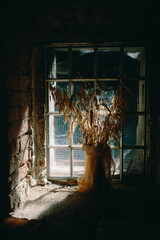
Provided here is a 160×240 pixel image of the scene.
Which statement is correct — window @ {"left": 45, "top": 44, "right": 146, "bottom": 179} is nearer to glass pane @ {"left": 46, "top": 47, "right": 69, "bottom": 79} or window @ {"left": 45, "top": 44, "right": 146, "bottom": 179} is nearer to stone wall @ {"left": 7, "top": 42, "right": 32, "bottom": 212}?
glass pane @ {"left": 46, "top": 47, "right": 69, "bottom": 79}

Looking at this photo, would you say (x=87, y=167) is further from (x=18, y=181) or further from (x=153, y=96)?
(x=153, y=96)

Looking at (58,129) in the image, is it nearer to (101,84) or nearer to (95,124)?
(95,124)

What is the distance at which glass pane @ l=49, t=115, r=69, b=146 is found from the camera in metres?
2.14

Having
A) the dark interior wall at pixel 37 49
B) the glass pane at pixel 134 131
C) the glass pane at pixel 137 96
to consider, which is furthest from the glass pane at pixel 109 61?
the glass pane at pixel 134 131

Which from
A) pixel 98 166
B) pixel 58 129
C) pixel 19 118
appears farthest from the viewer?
pixel 58 129

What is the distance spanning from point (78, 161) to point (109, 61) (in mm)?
1129

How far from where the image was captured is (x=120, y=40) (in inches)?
78.5

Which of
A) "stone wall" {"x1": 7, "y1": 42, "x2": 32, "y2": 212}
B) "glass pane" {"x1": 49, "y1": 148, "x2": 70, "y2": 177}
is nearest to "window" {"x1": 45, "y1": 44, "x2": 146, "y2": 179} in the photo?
"glass pane" {"x1": 49, "y1": 148, "x2": 70, "y2": 177}

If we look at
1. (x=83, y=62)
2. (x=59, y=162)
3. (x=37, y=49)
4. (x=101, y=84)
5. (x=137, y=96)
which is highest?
(x=37, y=49)

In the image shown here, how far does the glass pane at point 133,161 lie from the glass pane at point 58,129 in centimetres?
66

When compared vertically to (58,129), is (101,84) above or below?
above

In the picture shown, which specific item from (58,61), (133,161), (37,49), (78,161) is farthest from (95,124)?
(37,49)

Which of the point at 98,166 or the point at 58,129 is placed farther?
the point at 58,129

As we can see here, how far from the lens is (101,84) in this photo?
205 centimetres
